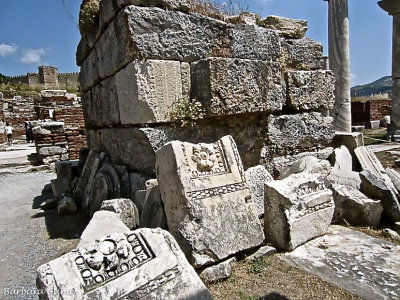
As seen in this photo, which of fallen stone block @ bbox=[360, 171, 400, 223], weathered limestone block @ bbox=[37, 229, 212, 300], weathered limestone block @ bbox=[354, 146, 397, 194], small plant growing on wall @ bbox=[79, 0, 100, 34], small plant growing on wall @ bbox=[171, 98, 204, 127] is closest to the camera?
weathered limestone block @ bbox=[37, 229, 212, 300]

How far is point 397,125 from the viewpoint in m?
9.66

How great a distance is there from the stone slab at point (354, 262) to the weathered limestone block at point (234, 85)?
5.41 ft

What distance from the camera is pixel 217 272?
7.15ft

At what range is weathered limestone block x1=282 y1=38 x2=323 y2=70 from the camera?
4434mm

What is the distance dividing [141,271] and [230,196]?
104cm

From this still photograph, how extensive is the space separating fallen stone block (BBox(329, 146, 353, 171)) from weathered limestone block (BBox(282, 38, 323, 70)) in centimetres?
138

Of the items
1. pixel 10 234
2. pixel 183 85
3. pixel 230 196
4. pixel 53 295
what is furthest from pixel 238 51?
pixel 10 234

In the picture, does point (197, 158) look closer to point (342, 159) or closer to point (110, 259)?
point (110, 259)

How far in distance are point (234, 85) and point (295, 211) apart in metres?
1.55

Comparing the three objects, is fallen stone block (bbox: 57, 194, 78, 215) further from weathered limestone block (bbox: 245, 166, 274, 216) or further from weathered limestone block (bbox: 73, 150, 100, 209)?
weathered limestone block (bbox: 245, 166, 274, 216)

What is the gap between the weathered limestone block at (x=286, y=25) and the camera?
449cm

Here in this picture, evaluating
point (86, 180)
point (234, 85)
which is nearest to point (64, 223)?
point (86, 180)

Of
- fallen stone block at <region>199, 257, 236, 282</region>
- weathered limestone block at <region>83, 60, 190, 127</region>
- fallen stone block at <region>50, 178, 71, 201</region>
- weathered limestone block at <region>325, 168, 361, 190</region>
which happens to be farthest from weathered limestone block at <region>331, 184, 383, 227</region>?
fallen stone block at <region>50, 178, 71, 201</region>

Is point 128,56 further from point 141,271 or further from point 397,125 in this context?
point 397,125
